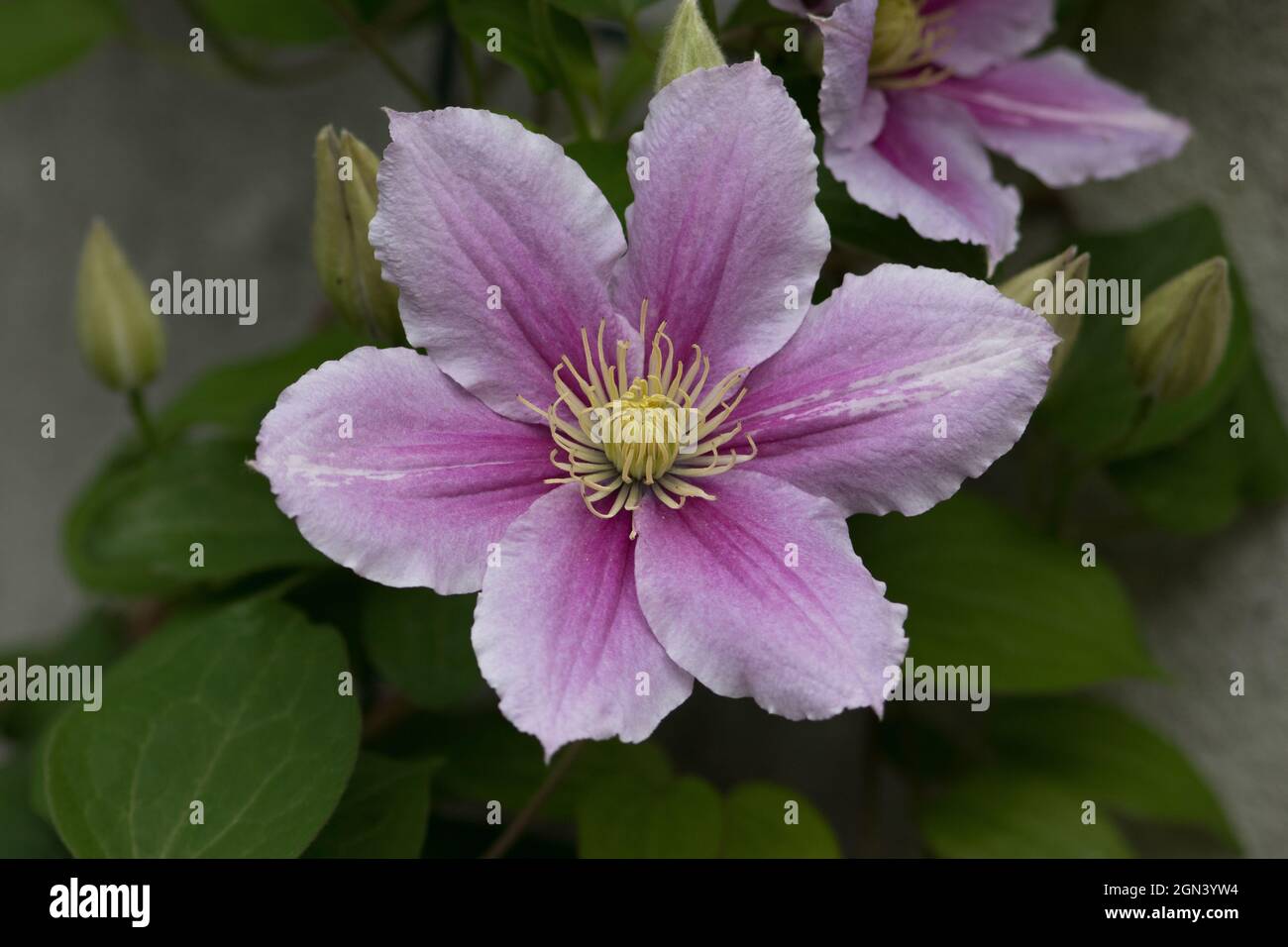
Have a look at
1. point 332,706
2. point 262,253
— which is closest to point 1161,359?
point 332,706

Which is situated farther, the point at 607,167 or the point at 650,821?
the point at 650,821

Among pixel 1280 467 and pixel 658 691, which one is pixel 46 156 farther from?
pixel 1280 467

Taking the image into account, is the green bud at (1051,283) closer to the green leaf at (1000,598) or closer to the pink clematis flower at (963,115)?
the pink clematis flower at (963,115)

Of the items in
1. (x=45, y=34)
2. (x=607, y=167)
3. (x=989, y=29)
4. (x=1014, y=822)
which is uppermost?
(x=45, y=34)

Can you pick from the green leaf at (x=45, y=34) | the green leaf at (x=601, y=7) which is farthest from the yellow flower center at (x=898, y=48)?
the green leaf at (x=45, y=34)

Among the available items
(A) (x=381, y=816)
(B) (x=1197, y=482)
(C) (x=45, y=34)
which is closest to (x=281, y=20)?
(C) (x=45, y=34)

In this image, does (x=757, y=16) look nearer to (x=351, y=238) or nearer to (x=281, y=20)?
(x=351, y=238)
